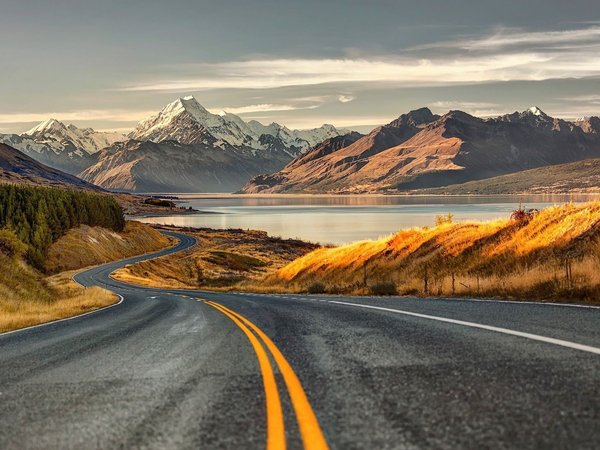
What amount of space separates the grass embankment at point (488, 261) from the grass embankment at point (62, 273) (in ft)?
43.8

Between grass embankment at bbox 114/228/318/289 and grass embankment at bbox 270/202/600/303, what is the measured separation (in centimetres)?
2736

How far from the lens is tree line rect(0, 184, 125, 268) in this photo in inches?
3605

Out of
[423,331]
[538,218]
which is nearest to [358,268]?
[538,218]

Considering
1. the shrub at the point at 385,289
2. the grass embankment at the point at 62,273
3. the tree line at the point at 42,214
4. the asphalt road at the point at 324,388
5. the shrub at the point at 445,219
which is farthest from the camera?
the tree line at the point at 42,214

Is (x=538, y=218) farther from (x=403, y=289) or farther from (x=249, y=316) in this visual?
(x=249, y=316)

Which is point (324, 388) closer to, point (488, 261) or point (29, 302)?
point (488, 261)

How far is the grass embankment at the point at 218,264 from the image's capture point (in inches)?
3142

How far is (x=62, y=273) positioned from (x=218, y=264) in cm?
2402

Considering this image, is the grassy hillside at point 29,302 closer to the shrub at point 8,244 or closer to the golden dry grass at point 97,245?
the shrub at point 8,244

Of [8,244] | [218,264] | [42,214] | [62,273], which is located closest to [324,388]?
[8,244]

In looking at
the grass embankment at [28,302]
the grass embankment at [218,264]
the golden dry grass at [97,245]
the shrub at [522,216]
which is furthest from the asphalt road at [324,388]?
the golden dry grass at [97,245]

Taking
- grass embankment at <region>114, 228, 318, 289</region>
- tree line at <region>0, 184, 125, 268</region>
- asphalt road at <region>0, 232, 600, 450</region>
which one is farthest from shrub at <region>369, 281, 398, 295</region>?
tree line at <region>0, 184, 125, 268</region>

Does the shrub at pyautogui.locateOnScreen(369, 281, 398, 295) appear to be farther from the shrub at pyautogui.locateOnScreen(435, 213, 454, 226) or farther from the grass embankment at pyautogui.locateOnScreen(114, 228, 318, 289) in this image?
the grass embankment at pyautogui.locateOnScreen(114, 228, 318, 289)

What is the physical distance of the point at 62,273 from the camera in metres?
85.3
